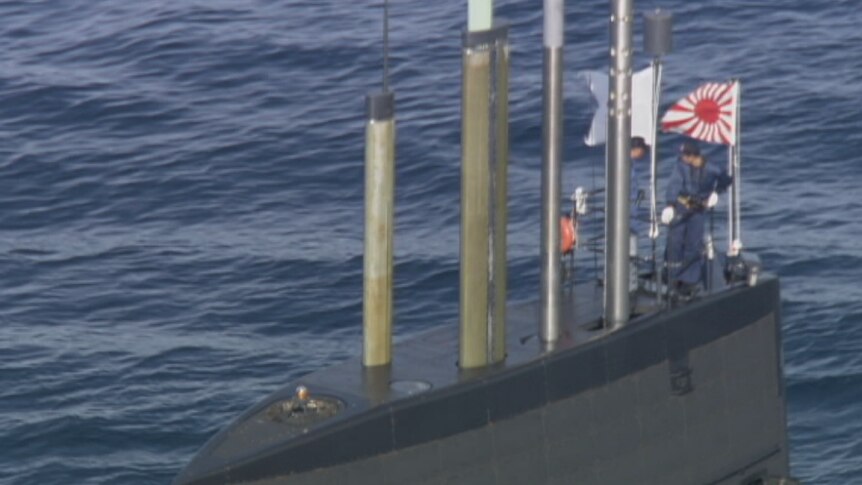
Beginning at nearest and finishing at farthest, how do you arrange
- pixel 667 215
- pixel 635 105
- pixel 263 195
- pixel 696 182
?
1. pixel 667 215
2. pixel 635 105
3. pixel 696 182
4. pixel 263 195

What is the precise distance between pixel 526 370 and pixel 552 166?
91.8 inches

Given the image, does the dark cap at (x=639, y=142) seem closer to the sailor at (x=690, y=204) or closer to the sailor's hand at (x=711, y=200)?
the sailor at (x=690, y=204)

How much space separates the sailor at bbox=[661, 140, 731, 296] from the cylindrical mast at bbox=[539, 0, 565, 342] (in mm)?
2012

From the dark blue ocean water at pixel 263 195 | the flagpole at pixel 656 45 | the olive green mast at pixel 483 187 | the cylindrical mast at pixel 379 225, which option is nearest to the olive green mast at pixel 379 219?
the cylindrical mast at pixel 379 225

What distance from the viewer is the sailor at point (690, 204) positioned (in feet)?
81.4

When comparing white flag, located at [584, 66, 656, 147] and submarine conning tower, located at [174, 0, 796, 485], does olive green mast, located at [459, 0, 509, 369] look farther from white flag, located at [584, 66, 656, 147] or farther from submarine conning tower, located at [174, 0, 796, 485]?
white flag, located at [584, 66, 656, 147]

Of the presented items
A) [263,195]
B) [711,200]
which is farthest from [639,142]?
[263,195]

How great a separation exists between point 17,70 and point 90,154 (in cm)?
834

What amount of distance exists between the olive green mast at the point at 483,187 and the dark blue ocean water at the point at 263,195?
11.8m

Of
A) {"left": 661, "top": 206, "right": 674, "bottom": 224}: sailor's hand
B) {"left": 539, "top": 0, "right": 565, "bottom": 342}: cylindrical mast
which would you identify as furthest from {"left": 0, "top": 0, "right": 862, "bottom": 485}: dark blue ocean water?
{"left": 539, "top": 0, "right": 565, "bottom": 342}: cylindrical mast

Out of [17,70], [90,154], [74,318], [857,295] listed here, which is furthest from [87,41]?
[857,295]

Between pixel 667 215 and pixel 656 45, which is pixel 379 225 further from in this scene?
pixel 656 45

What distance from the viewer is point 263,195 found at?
4678 centimetres

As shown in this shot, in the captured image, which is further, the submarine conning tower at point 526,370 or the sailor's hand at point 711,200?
the sailor's hand at point 711,200
